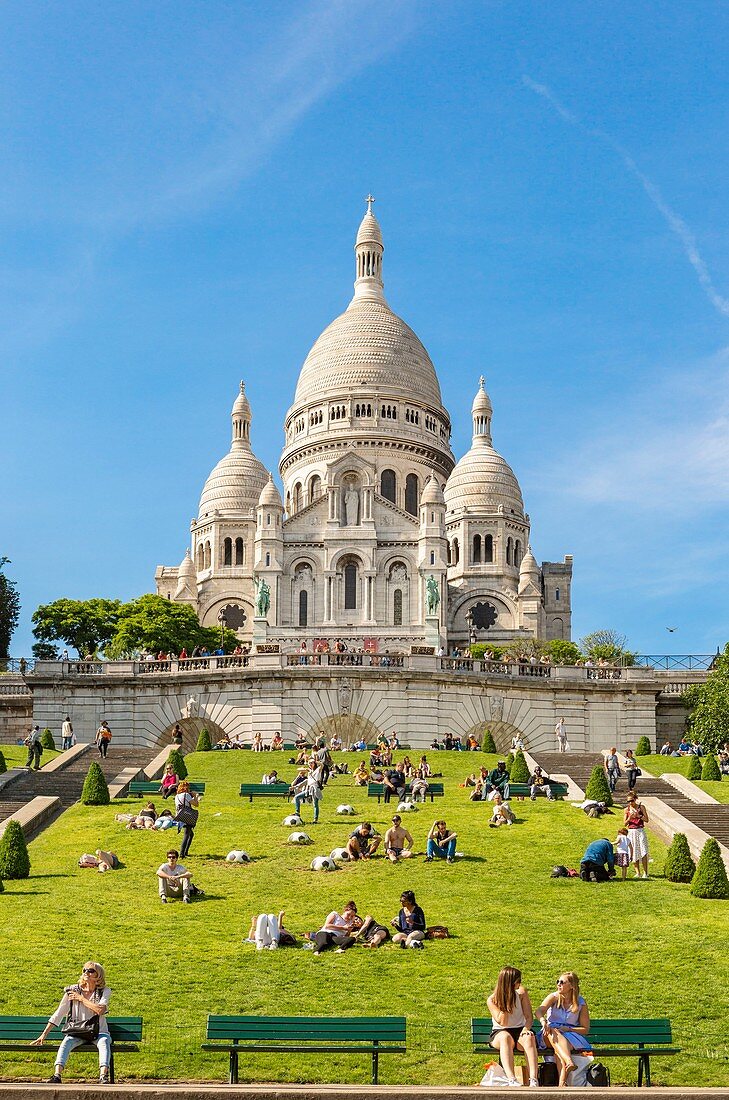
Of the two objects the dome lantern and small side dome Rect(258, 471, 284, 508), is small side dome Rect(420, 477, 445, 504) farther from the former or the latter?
the dome lantern

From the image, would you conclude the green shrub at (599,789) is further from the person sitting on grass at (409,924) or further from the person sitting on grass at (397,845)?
the person sitting on grass at (409,924)

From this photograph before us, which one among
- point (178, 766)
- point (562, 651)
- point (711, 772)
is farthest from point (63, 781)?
point (562, 651)

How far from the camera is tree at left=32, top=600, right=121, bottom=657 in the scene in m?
97.0

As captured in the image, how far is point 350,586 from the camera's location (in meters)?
116

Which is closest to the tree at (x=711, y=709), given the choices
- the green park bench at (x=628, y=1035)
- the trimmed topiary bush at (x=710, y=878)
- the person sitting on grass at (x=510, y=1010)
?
the trimmed topiary bush at (x=710, y=878)

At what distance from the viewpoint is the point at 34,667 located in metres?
55.1

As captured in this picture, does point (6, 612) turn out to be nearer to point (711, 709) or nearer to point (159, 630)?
point (159, 630)

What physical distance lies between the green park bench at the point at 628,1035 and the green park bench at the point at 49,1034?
12.7 feet

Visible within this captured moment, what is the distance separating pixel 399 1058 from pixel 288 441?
392 feet

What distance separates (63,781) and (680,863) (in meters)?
17.0

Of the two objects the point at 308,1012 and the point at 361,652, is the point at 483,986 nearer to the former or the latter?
the point at 308,1012

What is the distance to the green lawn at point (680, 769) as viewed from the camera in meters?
38.2

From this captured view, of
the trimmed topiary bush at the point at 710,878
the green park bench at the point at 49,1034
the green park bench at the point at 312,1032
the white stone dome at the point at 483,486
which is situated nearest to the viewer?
the green park bench at the point at 312,1032

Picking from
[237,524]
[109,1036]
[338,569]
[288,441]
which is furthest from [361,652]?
[288,441]
